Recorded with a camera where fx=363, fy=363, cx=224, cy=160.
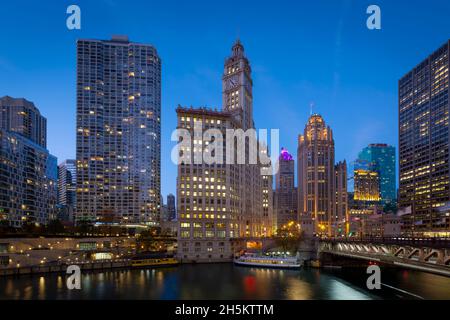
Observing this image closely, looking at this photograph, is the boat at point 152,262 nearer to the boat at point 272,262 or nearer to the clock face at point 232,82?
the boat at point 272,262

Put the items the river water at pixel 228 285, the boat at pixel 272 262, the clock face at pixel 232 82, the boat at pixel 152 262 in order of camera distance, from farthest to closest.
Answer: the clock face at pixel 232 82 < the boat at pixel 272 262 < the boat at pixel 152 262 < the river water at pixel 228 285

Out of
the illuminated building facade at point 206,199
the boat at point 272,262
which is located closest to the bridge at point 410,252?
the boat at point 272,262

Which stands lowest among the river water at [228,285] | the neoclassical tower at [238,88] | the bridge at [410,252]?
the river water at [228,285]

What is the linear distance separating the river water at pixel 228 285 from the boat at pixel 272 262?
217 inches

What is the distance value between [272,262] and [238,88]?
8382 centimetres

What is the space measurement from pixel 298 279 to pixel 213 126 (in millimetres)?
66659

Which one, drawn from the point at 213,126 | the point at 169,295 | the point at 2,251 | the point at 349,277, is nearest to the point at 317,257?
the point at 349,277

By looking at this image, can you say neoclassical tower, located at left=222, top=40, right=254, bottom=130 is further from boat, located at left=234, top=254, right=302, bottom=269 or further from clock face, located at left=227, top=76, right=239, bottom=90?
boat, located at left=234, top=254, right=302, bottom=269

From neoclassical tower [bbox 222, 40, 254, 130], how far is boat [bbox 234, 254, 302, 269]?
2539 inches

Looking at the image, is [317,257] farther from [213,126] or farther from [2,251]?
[2,251]

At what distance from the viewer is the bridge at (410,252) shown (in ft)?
155

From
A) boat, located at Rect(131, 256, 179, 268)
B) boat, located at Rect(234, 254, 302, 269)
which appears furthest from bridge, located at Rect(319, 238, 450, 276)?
boat, located at Rect(131, 256, 179, 268)

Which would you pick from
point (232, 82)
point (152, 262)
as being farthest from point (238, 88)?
point (152, 262)

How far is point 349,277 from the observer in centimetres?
8919
